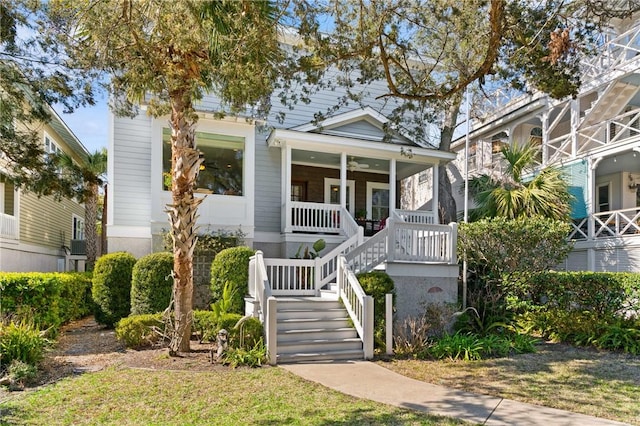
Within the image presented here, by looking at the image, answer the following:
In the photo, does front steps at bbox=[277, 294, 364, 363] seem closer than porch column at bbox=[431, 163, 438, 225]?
Yes

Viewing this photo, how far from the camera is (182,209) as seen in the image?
7930mm

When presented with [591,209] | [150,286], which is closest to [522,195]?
[591,209]

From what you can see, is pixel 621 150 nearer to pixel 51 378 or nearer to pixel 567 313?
pixel 567 313

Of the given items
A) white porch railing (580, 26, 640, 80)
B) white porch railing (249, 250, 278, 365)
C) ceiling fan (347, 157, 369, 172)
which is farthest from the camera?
ceiling fan (347, 157, 369, 172)

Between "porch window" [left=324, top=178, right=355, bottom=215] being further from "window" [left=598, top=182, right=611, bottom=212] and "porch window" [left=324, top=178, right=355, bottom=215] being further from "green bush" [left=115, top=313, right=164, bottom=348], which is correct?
"window" [left=598, top=182, right=611, bottom=212]

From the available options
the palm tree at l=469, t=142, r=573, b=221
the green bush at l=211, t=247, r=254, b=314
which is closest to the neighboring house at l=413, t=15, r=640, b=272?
the palm tree at l=469, t=142, r=573, b=221

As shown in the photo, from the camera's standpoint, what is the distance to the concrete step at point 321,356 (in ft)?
25.7

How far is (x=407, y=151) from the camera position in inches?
560

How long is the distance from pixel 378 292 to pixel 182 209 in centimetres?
444

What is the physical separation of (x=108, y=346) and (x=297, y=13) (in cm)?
756

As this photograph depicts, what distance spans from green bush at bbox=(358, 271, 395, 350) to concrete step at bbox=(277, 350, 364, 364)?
0.67 meters

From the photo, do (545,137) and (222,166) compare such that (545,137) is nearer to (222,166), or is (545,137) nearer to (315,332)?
(222,166)

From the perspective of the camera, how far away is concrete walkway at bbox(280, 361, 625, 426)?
5.08 meters

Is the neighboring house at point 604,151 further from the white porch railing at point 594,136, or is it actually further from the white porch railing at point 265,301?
the white porch railing at point 265,301
